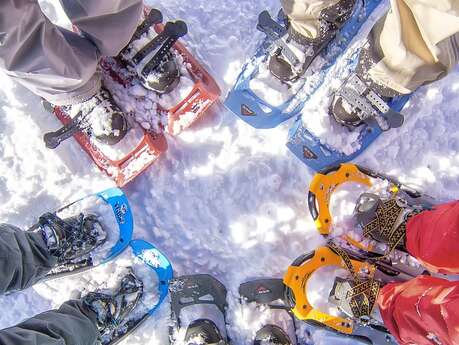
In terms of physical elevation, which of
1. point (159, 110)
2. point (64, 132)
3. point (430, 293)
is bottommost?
point (64, 132)

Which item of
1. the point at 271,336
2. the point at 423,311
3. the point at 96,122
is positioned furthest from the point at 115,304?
the point at 423,311

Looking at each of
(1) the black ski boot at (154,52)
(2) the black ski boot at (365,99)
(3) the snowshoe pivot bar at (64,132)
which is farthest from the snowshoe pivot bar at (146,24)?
(2) the black ski boot at (365,99)

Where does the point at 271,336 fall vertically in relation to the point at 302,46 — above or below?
below

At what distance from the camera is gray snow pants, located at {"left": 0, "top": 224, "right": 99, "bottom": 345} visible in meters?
1.60

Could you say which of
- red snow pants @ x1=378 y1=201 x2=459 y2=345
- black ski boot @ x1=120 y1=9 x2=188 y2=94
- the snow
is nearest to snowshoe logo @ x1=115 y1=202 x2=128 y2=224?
the snow

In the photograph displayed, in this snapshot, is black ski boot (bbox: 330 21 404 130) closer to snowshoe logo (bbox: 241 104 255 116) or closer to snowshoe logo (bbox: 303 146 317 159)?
snowshoe logo (bbox: 303 146 317 159)

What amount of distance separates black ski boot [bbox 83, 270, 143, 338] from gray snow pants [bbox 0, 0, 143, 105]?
2.72ft

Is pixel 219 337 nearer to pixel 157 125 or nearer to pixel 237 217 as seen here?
pixel 237 217

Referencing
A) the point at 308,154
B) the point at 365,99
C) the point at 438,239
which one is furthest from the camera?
the point at 308,154

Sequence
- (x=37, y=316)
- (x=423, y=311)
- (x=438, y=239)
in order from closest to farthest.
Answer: (x=423, y=311) < (x=438, y=239) < (x=37, y=316)

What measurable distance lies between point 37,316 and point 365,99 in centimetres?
145

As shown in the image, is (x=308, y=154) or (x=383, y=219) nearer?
(x=383, y=219)

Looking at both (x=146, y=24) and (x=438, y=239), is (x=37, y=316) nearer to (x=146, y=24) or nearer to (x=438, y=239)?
(x=146, y=24)

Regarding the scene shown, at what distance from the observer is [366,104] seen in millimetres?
2061
